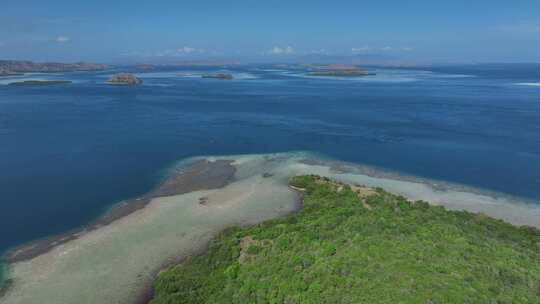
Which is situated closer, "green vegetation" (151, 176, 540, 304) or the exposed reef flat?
"green vegetation" (151, 176, 540, 304)

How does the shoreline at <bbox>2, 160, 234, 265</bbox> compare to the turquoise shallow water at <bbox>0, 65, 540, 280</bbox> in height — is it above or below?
below

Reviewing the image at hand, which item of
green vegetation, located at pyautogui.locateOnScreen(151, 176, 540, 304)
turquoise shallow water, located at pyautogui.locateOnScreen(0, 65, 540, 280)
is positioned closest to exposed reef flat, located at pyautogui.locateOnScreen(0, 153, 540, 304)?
green vegetation, located at pyautogui.locateOnScreen(151, 176, 540, 304)

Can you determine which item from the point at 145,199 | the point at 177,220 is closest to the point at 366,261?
the point at 177,220

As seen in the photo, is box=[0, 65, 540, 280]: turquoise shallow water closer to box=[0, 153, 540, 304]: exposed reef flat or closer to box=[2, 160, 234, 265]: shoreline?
box=[2, 160, 234, 265]: shoreline

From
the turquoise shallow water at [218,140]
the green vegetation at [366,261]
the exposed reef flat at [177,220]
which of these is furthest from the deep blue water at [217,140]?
the green vegetation at [366,261]

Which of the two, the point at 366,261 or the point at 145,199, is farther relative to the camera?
the point at 145,199

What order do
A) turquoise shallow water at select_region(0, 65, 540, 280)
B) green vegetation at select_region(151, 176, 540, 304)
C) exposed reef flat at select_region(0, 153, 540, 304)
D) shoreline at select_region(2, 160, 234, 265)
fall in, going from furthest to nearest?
turquoise shallow water at select_region(0, 65, 540, 280)
shoreline at select_region(2, 160, 234, 265)
exposed reef flat at select_region(0, 153, 540, 304)
green vegetation at select_region(151, 176, 540, 304)

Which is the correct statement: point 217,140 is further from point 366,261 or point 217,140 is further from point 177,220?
point 366,261
